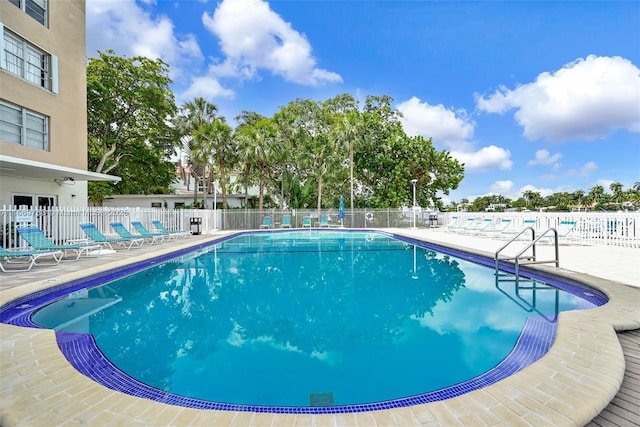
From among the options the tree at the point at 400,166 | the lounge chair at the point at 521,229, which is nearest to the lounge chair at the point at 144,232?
the lounge chair at the point at 521,229

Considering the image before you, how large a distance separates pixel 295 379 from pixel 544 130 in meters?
29.2

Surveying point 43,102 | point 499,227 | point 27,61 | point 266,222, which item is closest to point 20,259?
point 43,102

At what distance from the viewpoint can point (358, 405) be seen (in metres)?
2.72

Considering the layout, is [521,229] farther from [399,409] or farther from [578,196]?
[578,196]

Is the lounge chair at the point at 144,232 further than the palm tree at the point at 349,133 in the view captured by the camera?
No

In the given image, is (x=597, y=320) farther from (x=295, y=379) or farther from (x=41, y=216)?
(x=41, y=216)

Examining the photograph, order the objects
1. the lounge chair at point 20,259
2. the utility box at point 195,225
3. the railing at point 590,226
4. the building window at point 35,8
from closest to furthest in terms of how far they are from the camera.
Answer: the lounge chair at point 20,259 → the railing at point 590,226 → the building window at point 35,8 → the utility box at point 195,225

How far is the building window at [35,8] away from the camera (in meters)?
11.3

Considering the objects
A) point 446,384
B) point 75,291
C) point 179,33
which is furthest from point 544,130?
point 75,291

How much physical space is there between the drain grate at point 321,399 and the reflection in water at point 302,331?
0.30 feet

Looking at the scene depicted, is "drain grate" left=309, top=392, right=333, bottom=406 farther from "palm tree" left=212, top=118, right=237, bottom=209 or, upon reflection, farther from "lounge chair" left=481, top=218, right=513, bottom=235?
"palm tree" left=212, top=118, right=237, bottom=209

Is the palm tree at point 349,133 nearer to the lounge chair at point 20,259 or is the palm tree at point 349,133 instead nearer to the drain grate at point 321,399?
the lounge chair at point 20,259

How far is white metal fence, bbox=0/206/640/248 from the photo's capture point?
35.6 feet

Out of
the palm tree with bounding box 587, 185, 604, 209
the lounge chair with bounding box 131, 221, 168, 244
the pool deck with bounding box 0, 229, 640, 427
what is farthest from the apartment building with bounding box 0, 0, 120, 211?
the palm tree with bounding box 587, 185, 604, 209
